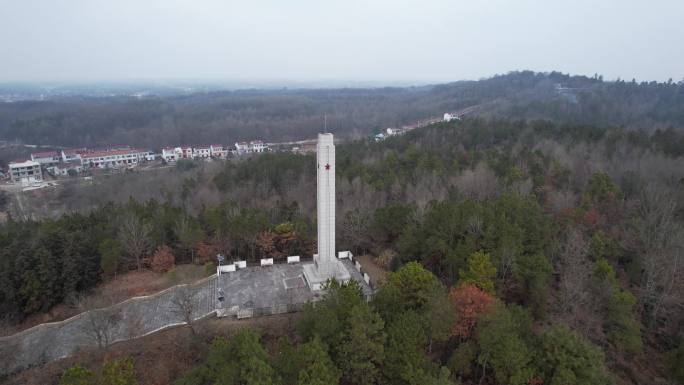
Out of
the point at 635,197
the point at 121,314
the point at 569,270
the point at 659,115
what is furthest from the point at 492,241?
the point at 659,115

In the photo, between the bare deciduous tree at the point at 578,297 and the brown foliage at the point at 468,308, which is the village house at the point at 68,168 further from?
the bare deciduous tree at the point at 578,297

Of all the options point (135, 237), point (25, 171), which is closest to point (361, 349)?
point (135, 237)

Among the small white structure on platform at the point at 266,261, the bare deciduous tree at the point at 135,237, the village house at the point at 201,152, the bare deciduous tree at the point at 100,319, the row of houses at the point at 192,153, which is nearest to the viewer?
the bare deciduous tree at the point at 100,319

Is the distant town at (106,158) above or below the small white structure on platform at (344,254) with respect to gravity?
below

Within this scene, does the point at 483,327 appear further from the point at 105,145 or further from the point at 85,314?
the point at 105,145

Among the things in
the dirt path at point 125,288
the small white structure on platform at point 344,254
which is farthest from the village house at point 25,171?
the small white structure on platform at point 344,254

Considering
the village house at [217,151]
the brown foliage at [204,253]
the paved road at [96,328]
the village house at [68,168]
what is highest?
the brown foliage at [204,253]
